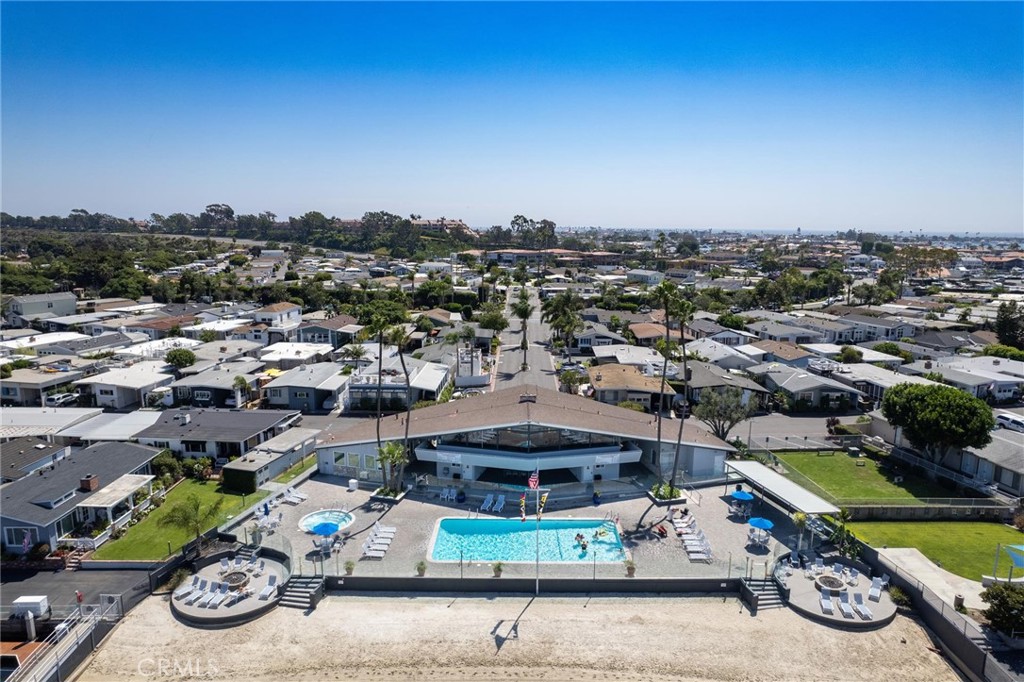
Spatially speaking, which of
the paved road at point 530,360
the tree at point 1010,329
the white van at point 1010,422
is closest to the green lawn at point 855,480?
the white van at point 1010,422

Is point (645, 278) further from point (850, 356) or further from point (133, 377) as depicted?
point (133, 377)

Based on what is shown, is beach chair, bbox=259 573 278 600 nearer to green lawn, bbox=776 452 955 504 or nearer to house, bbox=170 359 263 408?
house, bbox=170 359 263 408

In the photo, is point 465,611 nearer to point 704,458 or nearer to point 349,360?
point 704,458

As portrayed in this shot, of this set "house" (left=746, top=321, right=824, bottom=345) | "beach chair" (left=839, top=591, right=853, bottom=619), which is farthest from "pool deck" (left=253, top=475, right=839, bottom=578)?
"house" (left=746, top=321, right=824, bottom=345)

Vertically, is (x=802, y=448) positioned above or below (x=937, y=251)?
below

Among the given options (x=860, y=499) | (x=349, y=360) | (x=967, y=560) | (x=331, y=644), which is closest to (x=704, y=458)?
(x=860, y=499)

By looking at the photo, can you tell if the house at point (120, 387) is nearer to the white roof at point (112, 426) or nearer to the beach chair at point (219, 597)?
the white roof at point (112, 426)

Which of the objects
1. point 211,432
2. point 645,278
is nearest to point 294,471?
point 211,432
